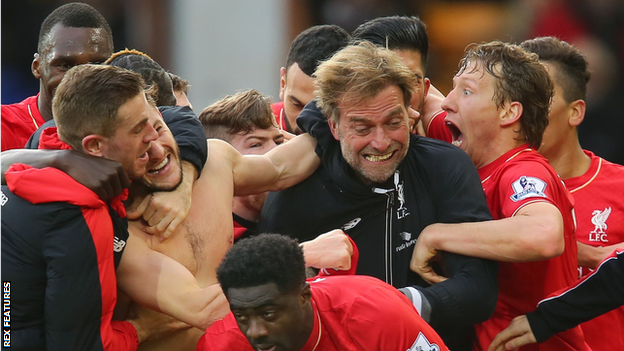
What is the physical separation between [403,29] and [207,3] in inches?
101

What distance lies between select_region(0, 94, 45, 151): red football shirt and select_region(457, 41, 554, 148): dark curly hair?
2397 mm

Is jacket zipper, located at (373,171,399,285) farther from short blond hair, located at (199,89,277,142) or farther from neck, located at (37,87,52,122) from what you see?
neck, located at (37,87,52,122)

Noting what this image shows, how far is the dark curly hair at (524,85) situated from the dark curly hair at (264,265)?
1.45 meters

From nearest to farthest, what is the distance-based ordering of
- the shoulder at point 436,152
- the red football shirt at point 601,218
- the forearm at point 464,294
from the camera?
the forearm at point 464,294 < the shoulder at point 436,152 < the red football shirt at point 601,218

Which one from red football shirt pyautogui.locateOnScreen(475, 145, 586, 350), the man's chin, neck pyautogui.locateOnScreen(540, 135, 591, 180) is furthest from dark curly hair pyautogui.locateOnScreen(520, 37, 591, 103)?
the man's chin

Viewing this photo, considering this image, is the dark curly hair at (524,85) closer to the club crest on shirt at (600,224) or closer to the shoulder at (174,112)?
the club crest on shirt at (600,224)

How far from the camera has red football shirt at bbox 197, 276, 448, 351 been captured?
2.68 meters

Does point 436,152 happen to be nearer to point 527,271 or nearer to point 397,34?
point 527,271

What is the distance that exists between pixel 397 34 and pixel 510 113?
85cm

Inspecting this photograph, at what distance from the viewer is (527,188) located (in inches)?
132

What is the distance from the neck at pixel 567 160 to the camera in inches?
170

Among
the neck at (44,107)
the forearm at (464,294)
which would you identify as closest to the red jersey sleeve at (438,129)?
the forearm at (464,294)

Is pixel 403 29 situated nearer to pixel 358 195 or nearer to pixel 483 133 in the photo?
pixel 483 133

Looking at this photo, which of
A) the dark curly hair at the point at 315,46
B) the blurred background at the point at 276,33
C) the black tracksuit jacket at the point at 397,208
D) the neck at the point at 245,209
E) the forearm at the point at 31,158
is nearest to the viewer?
the forearm at the point at 31,158
